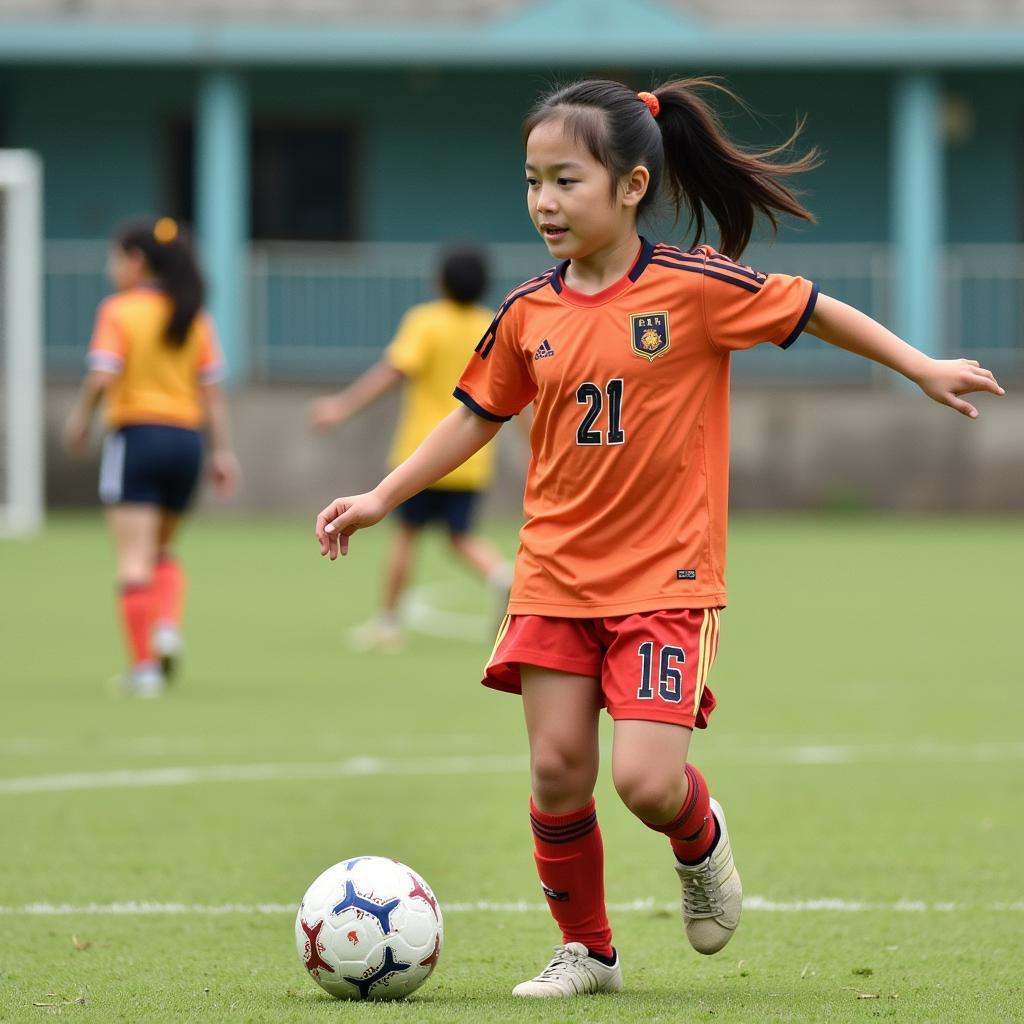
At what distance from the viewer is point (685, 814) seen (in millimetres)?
4336

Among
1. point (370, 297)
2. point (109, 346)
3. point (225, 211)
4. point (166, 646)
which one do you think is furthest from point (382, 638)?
point (370, 297)

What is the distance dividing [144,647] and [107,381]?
1.22 metres

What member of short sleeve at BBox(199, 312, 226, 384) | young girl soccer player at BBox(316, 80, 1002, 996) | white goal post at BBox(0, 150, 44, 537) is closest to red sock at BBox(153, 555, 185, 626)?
short sleeve at BBox(199, 312, 226, 384)

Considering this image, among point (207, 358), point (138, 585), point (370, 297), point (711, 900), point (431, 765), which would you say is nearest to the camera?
point (711, 900)

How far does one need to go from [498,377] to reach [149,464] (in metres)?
5.15

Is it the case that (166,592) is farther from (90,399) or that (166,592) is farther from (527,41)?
(527,41)

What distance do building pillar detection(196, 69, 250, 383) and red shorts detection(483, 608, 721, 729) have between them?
56.9ft

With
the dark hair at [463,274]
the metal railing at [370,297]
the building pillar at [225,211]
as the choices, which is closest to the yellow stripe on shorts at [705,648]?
A: the dark hair at [463,274]

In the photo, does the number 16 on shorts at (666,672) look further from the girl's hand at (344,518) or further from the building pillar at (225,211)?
the building pillar at (225,211)

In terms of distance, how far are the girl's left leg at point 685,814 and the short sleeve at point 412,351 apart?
22.1ft

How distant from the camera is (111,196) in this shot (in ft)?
78.4

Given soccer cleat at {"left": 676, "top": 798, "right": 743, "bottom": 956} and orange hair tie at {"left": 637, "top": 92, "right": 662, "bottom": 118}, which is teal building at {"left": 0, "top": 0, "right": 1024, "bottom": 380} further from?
soccer cleat at {"left": 676, "top": 798, "right": 743, "bottom": 956}

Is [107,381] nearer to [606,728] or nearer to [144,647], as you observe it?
[144,647]

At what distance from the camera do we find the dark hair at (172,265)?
9.50 meters
